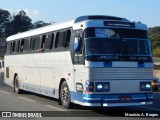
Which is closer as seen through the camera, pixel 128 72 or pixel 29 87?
pixel 128 72

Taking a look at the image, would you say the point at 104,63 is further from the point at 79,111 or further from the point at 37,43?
the point at 37,43

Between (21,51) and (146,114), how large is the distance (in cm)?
917

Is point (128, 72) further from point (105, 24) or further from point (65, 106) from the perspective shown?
point (65, 106)

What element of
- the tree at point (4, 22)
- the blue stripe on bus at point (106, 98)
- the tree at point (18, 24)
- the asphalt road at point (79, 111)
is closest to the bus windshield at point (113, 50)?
the blue stripe on bus at point (106, 98)

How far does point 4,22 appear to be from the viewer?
15575 cm

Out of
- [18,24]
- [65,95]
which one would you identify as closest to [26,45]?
[65,95]

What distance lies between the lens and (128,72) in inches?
482

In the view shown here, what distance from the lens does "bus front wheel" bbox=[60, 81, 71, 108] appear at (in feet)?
44.7

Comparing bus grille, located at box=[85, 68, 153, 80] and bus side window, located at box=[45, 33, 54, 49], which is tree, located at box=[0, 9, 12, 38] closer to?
bus side window, located at box=[45, 33, 54, 49]

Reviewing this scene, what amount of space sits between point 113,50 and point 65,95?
2.66m

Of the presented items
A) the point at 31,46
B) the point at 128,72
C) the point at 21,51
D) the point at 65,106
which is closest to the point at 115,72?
the point at 128,72

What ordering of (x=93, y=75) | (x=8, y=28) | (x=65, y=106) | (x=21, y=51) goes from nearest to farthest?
(x=93, y=75) < (x=65, y=106) < (x=21, y=51) < (x=8, y=28)

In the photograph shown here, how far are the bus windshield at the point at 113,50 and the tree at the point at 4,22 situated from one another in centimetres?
14168

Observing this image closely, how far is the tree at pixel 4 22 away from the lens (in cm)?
15275
